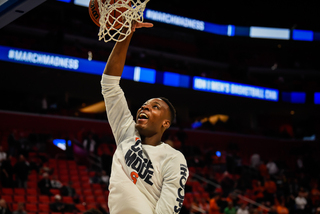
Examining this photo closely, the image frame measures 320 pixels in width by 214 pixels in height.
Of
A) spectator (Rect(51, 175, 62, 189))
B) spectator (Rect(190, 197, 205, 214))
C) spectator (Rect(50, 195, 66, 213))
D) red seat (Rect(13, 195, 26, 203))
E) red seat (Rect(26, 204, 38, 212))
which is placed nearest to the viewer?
red seat (Rect(26, 204, 38, 212))

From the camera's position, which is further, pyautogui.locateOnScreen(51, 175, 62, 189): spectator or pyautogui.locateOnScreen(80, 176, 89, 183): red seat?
pyautogui.locateOnScreen(80, 176, 89, 183): red seat

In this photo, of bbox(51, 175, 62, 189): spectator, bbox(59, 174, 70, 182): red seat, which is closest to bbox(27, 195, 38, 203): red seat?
bbox(51, 175, 62, 189): spectator

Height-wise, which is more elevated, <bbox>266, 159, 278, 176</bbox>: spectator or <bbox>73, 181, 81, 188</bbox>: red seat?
<bbox>73, 181, 81, 188</bbox>: red seat

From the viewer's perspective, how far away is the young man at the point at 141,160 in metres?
2.06

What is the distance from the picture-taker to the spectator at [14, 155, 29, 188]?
874 cm

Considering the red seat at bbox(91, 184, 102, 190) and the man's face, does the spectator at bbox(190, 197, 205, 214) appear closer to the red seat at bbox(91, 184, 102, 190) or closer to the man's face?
the red seat at bbox(91, 184, 102, 190)

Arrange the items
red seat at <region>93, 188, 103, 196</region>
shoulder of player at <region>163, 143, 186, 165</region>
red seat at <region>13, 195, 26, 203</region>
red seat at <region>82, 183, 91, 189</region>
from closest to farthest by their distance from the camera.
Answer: shoulder of player at <region>163, 143, 186, 165</region>, red seat at <region>13, 195, 26, 203</region>, red seat at <region>93, 188, 103, 196</region>, red seat at <region>82, 183, 91, 189</region>

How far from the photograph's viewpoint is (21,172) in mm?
8812

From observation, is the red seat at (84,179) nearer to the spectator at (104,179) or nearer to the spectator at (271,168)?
the spectator at (104,179)

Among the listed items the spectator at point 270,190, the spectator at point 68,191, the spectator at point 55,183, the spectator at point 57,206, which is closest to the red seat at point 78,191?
the spectator at point 68,191

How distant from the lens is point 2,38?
12.2 metres

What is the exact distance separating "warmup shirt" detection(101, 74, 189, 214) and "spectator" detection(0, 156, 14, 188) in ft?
23.6

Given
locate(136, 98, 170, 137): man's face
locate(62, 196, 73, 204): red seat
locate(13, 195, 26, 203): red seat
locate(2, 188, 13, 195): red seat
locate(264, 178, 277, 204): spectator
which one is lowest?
locate(264, 178, 277, 204): spectator

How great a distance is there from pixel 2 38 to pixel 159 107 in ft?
37.0
